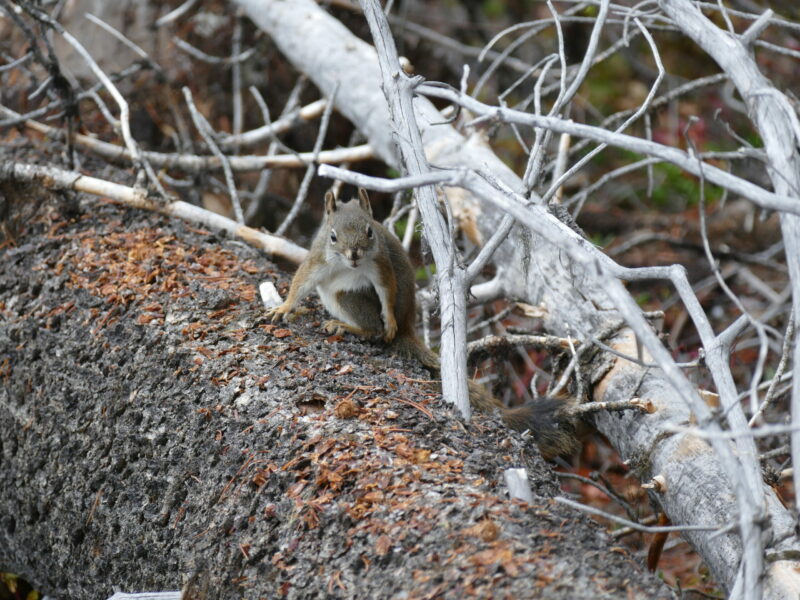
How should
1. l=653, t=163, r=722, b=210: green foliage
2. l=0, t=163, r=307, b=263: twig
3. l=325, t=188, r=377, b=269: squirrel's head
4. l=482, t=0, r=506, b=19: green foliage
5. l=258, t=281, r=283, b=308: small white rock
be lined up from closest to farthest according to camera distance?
l=258, t=281, r=283, b=308: small white rock, l=325, t=188, r=377, b=269: squirrel's head, l=0, t=163, r=307, b=263: twig, l=653, t=163, r=722, b=210: green foliage, l=482, t=0, r=506, b=19: green foliage

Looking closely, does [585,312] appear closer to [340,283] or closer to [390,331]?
[390,331]

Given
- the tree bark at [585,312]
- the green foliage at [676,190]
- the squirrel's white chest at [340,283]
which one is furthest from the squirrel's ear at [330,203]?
the green foliage at [676,190]

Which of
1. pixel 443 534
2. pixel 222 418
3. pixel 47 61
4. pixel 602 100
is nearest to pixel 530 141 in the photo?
pixel 602 100

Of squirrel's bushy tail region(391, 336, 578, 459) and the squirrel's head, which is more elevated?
the squirrel's head

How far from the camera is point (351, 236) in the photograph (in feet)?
9.62

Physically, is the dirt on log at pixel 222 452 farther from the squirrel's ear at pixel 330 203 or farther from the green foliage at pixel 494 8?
the green foliage at pixel 494 8

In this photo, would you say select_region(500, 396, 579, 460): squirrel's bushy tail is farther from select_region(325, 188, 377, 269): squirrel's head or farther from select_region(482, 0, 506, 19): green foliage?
select_region(482, 0, 506, 19): green foliage

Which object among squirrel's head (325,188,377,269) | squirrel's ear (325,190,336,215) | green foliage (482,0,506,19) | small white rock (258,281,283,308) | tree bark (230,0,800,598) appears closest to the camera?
tree bark (230,0,800,598)

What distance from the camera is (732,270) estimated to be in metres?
5.07

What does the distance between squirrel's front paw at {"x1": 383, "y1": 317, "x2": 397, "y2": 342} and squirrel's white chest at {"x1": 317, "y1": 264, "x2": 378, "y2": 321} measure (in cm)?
19

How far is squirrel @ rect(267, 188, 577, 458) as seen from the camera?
9.43 ft

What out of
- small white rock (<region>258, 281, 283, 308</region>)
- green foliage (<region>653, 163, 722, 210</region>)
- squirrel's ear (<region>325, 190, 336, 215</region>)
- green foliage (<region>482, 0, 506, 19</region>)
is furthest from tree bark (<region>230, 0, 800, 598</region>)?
green foliage (<region>482, 0, 506, 19</region>)

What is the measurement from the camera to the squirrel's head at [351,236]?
2.90 meters

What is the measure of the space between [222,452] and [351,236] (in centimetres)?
101
